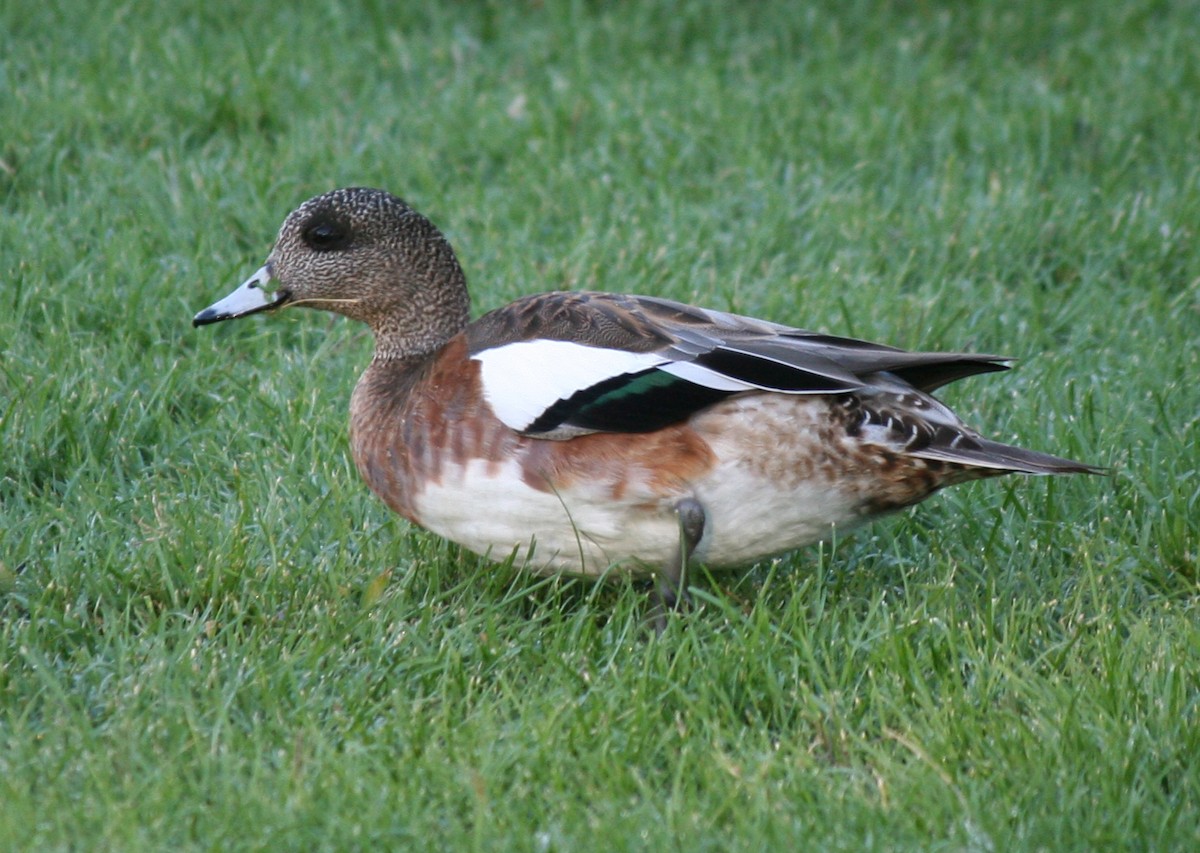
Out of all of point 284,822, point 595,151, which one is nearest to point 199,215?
point 595,151

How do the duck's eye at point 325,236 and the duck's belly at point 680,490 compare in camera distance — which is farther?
the duck's eye at point 325,236

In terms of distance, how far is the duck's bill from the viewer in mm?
3576

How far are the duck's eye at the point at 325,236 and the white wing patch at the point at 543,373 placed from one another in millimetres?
618

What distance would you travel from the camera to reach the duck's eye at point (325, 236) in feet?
11.8

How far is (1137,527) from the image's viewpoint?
367 centimetres

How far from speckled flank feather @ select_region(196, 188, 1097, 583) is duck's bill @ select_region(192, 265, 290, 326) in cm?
49

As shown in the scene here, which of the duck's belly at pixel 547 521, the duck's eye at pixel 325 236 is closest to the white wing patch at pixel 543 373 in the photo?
the duck's belly at pixel 547 521

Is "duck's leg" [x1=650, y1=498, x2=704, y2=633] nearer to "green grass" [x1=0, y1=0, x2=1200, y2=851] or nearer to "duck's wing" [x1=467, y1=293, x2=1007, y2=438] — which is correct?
"green grass" [x1=0, y1=0, x2=1200, y2=851]

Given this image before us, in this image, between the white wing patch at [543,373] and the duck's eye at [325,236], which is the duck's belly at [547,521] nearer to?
the white wing patch at [543,373]

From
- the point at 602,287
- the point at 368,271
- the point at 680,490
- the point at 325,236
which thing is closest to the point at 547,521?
the point at 680,490

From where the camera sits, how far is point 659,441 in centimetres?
311

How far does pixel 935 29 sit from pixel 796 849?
5284mm

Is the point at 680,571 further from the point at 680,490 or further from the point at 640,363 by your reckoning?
the point at 640,363

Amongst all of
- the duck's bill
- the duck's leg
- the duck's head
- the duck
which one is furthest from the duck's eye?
the duck's leg
